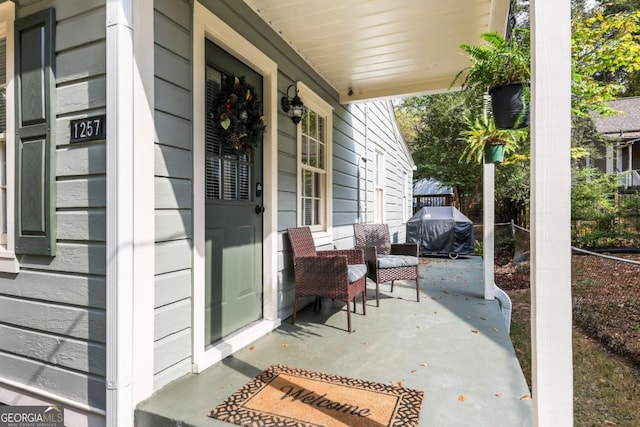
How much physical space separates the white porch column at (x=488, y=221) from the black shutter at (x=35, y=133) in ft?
12.6

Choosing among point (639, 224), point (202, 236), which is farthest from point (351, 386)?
point (639, 224)

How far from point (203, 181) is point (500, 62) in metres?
2.03

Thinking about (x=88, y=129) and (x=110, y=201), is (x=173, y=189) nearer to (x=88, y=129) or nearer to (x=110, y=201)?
(x=110, y=201)

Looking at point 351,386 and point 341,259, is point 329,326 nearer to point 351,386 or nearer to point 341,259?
point 341,259

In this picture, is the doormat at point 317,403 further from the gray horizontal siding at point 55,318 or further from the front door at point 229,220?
the gray horizontal siding at point 55,318

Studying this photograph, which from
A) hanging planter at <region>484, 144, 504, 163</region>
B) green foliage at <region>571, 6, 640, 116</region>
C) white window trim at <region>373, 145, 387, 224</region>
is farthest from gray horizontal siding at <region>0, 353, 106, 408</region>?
green foliage at <region>571, 6, 640, 116</region>

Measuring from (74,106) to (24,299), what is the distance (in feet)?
3.92

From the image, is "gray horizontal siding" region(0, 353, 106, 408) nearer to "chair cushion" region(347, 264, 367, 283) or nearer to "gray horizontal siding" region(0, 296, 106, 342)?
"gray horizontal siding" region(0, 296, 106, 342)

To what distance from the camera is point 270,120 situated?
3039 millimetres

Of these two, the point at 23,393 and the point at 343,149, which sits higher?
the point at 343,149

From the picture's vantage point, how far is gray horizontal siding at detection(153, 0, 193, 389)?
6.31 feet

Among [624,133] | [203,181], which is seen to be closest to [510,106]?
[203,181]

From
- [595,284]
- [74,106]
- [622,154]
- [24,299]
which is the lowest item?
[595,284]

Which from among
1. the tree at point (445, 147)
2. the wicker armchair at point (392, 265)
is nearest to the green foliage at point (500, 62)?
the wicker armchair at point (392, 265)
